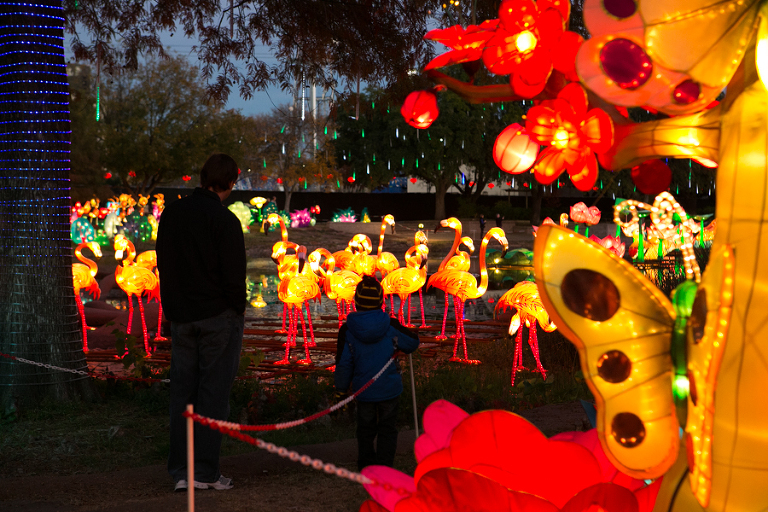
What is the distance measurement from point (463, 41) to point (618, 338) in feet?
5.41

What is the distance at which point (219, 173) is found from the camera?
13.6ft

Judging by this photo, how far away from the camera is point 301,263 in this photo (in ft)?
37.7

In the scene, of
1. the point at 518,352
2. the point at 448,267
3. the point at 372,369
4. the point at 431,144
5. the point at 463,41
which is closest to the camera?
the point at 463,41

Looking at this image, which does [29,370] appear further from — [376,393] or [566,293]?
[566,293]

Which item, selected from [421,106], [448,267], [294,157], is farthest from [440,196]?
[421,106]

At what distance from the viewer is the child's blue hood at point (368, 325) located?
453cm

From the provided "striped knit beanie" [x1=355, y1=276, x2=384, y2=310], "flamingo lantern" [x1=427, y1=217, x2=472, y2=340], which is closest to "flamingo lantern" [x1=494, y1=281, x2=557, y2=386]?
"flamingo lantern" [x1=427, y1=217, x2=472, y2=340]

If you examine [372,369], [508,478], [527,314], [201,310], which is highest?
[201,310]

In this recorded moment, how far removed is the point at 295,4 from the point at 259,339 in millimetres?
4924

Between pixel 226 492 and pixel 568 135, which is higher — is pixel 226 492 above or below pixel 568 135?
below

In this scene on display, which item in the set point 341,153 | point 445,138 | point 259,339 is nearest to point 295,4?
point 259,339

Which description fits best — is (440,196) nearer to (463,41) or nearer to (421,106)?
(421,106)

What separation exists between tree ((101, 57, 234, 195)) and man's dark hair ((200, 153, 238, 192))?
3289 centimetres

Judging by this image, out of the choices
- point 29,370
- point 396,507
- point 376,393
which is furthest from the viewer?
point 29,370
